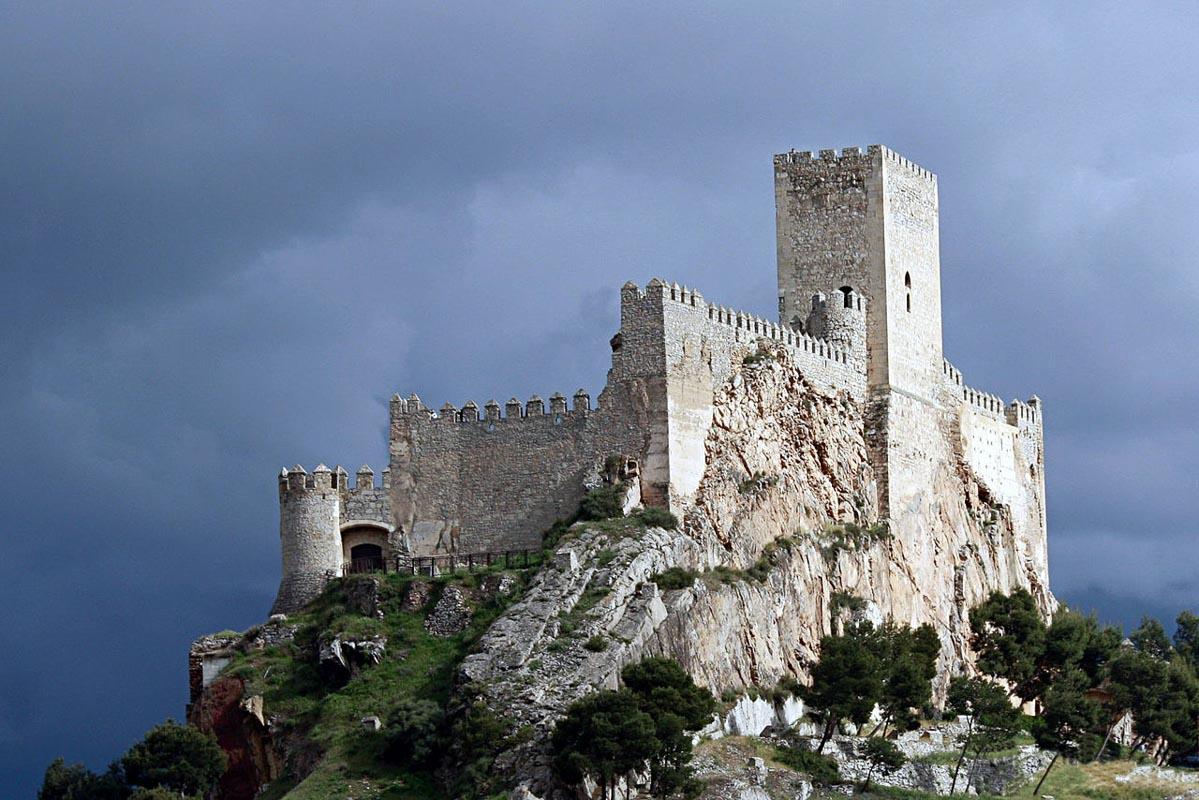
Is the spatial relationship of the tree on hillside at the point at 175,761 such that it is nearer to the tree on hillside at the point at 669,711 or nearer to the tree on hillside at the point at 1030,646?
the tree on hillside at the point at 669,711

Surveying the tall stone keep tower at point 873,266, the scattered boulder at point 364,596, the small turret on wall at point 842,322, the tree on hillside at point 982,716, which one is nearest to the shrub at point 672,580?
the scattered boulder at point 364,596

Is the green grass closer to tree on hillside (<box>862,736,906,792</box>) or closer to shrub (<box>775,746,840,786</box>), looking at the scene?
shrub (<box>775,746,840,786</box>)

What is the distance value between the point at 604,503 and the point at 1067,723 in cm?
1888

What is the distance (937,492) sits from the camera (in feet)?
325

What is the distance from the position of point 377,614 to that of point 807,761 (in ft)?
48.2

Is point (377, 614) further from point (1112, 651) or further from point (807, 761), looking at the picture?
point (1112, 651)

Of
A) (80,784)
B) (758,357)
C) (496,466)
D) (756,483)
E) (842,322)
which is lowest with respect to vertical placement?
(80,784)

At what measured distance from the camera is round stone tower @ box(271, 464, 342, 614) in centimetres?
8794

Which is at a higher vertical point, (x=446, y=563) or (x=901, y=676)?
(x=446, y=563)

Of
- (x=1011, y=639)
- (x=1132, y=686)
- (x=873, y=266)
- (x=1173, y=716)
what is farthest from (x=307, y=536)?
(x=1173, y=716)

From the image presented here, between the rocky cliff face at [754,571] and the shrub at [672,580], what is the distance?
0.56 ft

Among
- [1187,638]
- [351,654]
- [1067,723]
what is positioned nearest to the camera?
[351,654]

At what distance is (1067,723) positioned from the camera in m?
90.5

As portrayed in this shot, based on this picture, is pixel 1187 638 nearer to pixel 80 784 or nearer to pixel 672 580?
pixel 672 580
